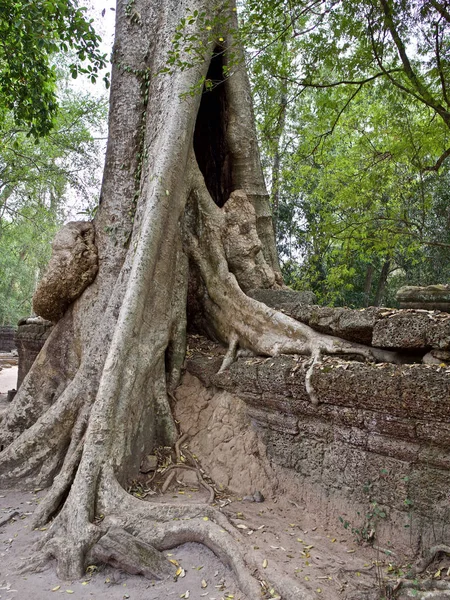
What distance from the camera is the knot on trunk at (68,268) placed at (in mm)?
4488

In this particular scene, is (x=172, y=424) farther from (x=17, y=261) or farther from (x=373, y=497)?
(x=17, y=261)

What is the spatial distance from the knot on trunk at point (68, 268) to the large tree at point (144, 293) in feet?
0.04

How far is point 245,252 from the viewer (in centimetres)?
466

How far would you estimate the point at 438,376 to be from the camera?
2.48 meters

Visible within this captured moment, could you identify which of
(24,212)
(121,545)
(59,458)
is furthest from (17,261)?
(121,545)

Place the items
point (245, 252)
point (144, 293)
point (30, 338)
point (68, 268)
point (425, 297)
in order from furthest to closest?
1. point (30, 338)
2. point (245, 252)
3. point (68, 268)
4. point (144, 293)
5. point (425, 297)

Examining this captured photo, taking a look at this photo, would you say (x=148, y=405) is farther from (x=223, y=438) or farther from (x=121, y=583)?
(x=121, y=583)

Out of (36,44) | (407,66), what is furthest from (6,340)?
(407,66)

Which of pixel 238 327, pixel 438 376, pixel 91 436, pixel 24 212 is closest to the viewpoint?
pixel 438 376

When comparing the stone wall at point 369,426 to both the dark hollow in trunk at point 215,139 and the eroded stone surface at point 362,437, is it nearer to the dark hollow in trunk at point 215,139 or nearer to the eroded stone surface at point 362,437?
the eroded stone surface at point 362,437

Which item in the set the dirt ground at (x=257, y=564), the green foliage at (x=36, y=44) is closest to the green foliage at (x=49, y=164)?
the green foliage at (x=36, y=44)

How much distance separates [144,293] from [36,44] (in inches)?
130

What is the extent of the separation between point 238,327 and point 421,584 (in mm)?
2275

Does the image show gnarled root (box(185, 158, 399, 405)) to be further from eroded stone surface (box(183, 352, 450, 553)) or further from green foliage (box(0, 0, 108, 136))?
green foliage (box(0, 0, 108, 136))
